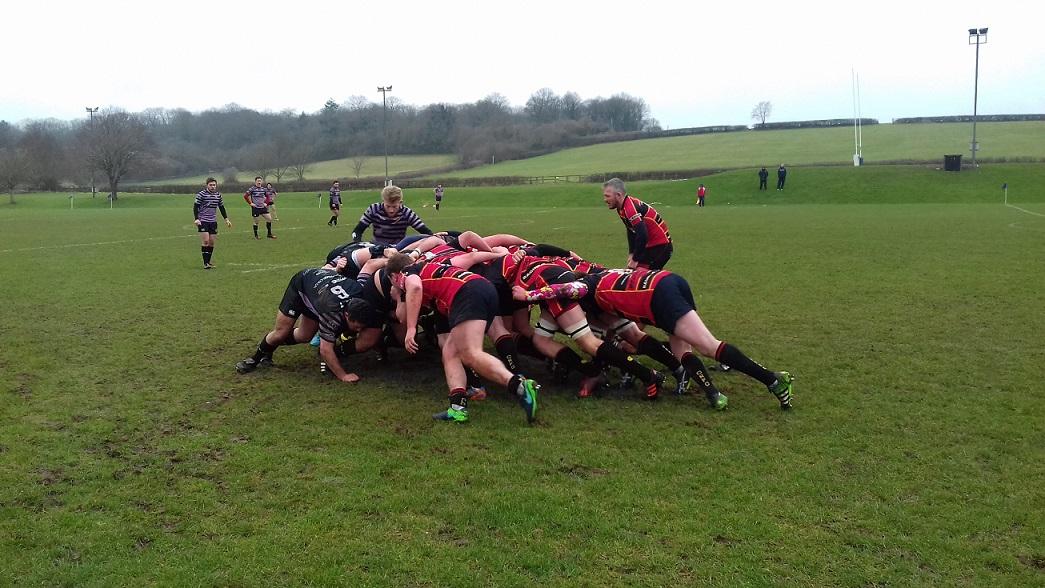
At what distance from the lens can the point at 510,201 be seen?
179ft

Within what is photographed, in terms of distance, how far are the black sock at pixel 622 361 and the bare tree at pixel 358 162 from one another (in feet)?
283

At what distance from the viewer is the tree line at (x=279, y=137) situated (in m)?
76.8

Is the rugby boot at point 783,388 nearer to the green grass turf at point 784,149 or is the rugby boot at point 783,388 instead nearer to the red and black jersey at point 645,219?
the red and black jersey at point 645,219

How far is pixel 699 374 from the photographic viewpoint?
664 cm

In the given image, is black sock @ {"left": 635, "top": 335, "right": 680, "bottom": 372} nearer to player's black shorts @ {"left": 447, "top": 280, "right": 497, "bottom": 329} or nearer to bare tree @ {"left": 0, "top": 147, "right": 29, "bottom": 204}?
player's black shorts @ {"left": 447, "top": 280, "right": 497, "bottom": 329}

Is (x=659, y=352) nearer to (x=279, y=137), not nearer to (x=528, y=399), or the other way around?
(x=528, y=399)

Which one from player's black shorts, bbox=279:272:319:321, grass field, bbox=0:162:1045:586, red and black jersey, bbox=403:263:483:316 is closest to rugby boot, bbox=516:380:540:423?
grass field, bbox=0:162:1045:586

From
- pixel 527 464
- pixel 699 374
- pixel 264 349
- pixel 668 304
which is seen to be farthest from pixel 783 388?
pixel 264 349

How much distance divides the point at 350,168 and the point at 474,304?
94.6 m

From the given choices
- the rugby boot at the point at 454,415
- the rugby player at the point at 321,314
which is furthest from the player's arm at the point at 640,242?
the rugby boot at the point at 454,415

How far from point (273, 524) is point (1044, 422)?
599 cm

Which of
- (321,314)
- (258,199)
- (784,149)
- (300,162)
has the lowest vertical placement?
(321,314)

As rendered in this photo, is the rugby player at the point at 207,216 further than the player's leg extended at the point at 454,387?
Yes

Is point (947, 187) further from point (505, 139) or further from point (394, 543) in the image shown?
point (505, 139)
